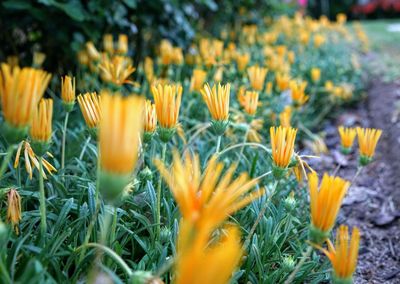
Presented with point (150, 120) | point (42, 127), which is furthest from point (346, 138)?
point (42, 127)

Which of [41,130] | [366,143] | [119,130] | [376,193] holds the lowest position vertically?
[376,193]

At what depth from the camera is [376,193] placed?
94.9 inches

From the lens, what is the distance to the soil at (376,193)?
71.2 inches

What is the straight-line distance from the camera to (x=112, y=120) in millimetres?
698

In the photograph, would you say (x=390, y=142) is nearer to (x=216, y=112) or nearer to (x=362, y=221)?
(x=362, y=221)

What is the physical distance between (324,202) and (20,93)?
2.00 ft

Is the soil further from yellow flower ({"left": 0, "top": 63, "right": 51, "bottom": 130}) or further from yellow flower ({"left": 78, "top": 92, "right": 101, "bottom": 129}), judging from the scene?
yellow flower ({"left": 0, "top": 63, "right": 51, "bottom": 130})

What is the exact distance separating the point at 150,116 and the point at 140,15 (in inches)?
78.9

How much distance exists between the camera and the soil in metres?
1.81

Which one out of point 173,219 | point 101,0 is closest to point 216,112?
point 173,219

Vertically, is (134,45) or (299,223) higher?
(134,45)

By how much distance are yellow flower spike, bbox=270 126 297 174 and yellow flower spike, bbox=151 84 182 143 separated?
253 mm

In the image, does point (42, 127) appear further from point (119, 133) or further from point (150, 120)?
point (119, 133)

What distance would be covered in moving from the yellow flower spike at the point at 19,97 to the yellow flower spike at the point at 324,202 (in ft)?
A: 1.82
